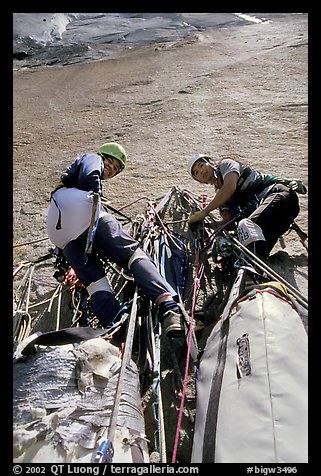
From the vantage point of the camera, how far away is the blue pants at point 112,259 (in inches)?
92.2

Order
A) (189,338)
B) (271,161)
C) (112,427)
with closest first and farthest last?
(112,427), (189,338), (271,161)

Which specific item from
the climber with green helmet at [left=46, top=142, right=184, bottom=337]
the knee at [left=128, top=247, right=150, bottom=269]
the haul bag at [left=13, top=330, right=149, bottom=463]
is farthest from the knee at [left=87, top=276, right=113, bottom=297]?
the haul bag at [left=13, top=330, right=149, bottom=463]

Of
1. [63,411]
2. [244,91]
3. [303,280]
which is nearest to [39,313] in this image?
[63,411]

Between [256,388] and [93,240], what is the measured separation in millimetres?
1352

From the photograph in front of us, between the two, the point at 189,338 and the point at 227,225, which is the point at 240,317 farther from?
the point at 227,225

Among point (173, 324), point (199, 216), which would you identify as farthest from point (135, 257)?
point (199, 216)

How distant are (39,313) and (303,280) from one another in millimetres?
1713

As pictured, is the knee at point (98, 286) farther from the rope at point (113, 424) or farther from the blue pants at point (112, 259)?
the rope at point (113, 424)

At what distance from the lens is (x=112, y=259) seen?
253 centimetres

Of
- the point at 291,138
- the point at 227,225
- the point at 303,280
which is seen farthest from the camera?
the point at 291,138

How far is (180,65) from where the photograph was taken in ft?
29.8

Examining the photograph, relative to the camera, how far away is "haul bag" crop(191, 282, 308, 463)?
130 cm

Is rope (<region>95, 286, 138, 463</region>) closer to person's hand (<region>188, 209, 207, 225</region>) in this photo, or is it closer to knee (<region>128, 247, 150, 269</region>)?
knee (<region>128, 247, 150, 269</region>)
